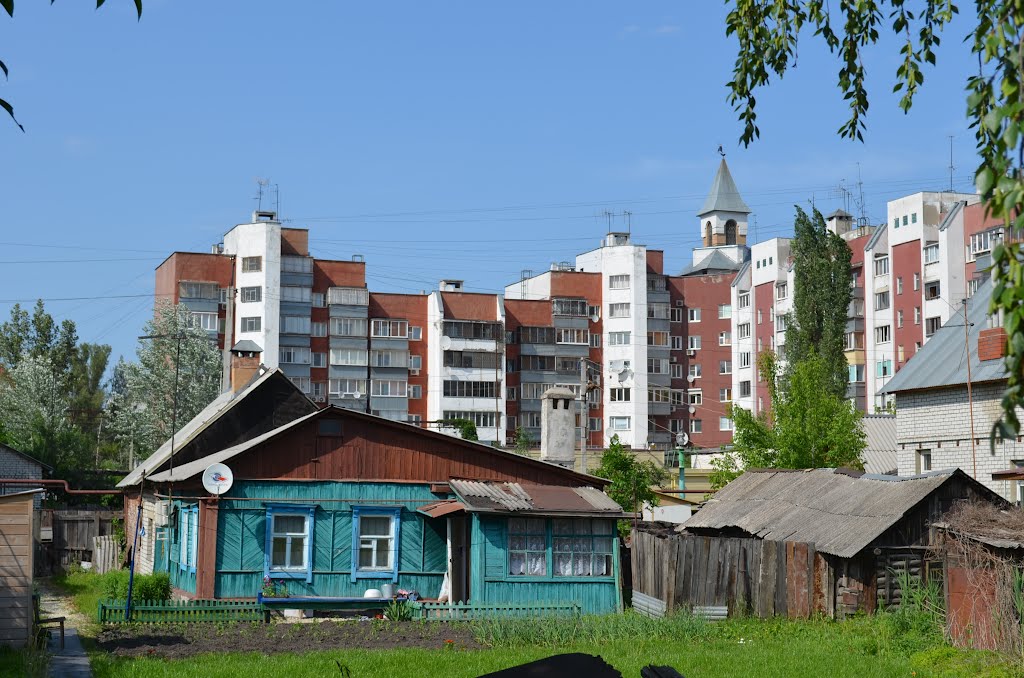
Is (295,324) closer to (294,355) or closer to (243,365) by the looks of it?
(294,355)

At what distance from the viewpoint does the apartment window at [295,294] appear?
90625 millimetres

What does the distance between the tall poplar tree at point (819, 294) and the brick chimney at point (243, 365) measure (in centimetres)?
3439

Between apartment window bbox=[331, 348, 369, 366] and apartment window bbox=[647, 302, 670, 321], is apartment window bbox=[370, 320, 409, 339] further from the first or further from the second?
apartment window bbox=[647, 302, 670, 321]

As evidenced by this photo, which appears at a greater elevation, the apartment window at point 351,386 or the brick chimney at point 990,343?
the apartment window at point 351,386

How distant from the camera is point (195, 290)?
8750cm

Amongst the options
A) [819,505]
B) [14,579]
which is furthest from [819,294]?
[14,579]

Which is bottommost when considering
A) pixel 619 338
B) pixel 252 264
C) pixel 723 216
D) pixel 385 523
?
pixel 385 523

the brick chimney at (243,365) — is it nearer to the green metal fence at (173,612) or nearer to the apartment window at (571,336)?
the green metal fence at (173,612)

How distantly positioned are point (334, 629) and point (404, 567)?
488 centimetres

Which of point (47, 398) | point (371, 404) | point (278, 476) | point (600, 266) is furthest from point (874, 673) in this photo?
point (600, 266)

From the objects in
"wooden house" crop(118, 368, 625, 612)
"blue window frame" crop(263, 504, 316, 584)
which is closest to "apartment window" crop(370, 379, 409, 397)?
"wooden house" crop(118, 368, 625, 612)

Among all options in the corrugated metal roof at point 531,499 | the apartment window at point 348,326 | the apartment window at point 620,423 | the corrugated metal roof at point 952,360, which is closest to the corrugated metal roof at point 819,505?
the corrugated metal roof at point 531,499

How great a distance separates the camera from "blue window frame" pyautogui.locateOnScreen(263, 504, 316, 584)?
88.4 ft

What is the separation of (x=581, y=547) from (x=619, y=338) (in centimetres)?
7365
